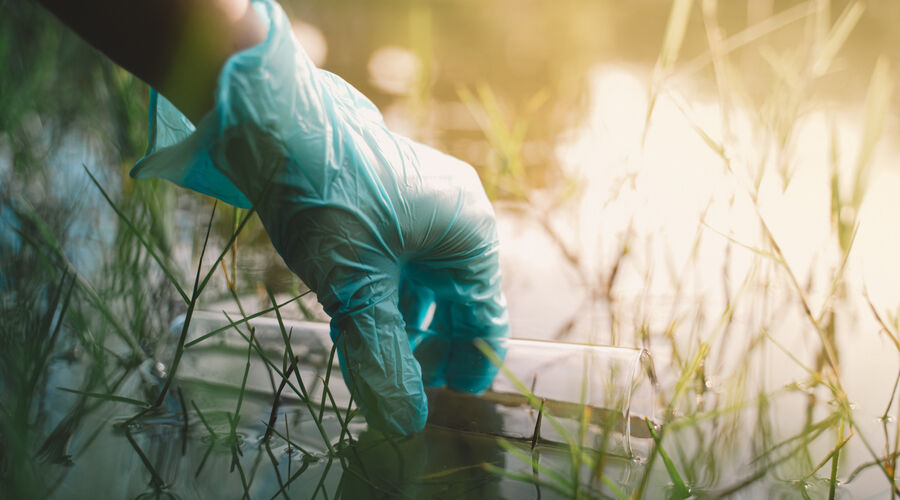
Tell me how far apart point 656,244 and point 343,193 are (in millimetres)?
821

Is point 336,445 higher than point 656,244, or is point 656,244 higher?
point 656,244

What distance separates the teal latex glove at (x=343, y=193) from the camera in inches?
23.0

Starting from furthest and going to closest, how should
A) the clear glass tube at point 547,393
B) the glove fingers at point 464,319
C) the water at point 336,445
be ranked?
the glove fingers at point 464,319 → the clear glass tube at point 547,393 → the water at point 336,445

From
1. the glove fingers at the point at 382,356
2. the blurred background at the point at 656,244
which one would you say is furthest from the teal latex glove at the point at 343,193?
the blurred background at the point at 656,244

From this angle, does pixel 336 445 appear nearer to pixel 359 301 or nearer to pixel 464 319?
pixel 359 301

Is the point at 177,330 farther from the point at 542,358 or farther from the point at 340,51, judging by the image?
the point at 340,51

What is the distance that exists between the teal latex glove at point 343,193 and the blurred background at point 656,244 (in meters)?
0.11

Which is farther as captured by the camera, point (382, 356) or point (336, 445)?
point (382, 356)

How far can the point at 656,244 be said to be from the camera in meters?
1.25

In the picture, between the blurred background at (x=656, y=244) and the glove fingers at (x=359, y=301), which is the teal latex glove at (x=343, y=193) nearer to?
the glove fingers at (x=359, y=301)

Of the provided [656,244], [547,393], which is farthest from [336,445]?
[656,244]

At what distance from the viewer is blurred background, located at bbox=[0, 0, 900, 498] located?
61 cm

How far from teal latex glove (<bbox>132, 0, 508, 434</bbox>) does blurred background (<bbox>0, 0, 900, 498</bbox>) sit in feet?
0.37

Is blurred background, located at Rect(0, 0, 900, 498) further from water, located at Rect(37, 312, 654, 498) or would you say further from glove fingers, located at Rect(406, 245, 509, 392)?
glove fingers, located at Rect(406, 245, 509, 392)
